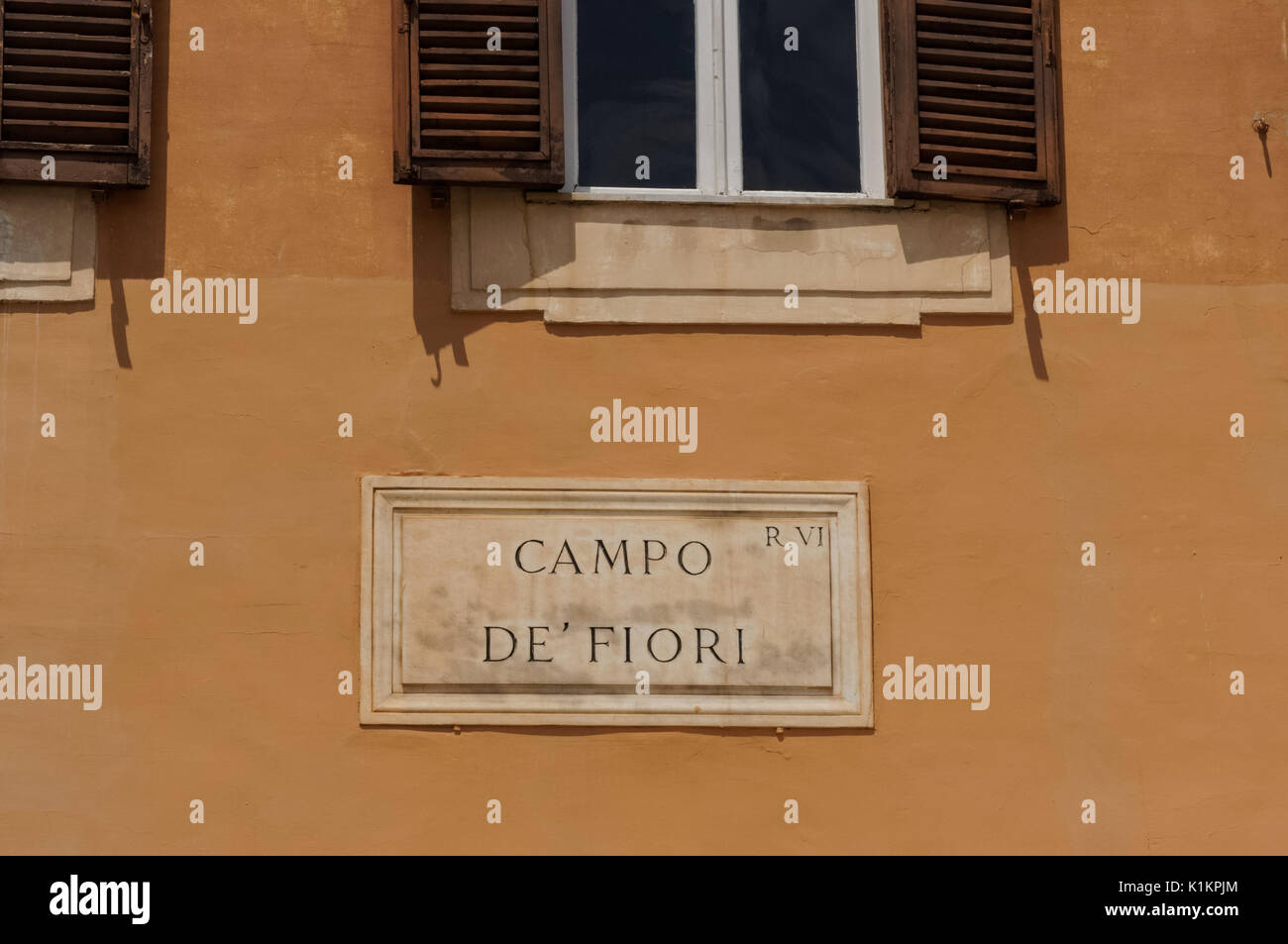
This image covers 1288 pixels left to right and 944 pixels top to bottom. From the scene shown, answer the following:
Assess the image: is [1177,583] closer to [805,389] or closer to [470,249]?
[805,389]

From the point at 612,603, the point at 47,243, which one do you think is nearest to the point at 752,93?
the point at 612,603

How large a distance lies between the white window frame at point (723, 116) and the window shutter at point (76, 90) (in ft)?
5.54

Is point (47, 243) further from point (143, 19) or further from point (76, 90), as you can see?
point (143, 19)

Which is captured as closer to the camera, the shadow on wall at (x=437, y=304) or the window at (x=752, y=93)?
the shadow on wall at (x=437, y=304)

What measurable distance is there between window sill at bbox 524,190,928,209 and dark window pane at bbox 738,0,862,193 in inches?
4.1

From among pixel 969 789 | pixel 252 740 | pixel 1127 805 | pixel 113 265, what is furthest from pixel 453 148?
pixel 1127 805

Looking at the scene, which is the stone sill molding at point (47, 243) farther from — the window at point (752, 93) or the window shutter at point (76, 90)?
the window at point (752, 93)

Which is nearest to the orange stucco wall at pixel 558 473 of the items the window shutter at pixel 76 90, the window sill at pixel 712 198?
the window shutter at pixel 76 90

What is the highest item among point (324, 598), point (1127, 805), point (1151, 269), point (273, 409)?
point (1151, 269)

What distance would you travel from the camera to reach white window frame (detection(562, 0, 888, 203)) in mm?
7887

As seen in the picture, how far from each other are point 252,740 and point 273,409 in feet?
4.21

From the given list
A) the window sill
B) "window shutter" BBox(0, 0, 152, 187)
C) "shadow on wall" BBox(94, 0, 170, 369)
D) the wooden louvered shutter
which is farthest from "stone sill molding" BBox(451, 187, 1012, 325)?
"window shutter" BBox(0, 0, 152, 187)

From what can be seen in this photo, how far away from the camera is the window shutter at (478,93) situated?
769 centimetres

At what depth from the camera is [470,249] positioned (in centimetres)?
773
